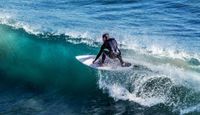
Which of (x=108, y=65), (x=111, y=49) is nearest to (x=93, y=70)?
(x=108, y=65)

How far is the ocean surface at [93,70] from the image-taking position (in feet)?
68.8

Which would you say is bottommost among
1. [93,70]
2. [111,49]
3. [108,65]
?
[93,70]

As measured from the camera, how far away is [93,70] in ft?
77.4

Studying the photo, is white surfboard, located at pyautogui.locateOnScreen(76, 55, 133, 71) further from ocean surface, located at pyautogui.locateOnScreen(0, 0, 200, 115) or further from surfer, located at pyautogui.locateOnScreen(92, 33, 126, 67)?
ocean surface, located at pyautogui.locateOnScreen(0, 0, 200, 115)

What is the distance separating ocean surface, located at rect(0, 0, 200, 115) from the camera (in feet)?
68.8

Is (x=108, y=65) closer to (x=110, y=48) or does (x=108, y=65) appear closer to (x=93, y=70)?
(x=110, y=48)

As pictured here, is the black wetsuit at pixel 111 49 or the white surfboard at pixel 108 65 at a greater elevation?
the black wetsuit at pixel 111 49

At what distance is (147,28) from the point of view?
3259cm

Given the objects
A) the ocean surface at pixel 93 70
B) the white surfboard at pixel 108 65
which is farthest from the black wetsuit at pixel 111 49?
the ocean surface at pixel 93 70

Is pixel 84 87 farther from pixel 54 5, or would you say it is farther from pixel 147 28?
pixel 54 5

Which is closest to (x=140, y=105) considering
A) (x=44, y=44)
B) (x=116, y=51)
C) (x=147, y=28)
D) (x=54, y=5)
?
(x=116, y=51)

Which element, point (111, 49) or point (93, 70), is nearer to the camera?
point (111, 49)

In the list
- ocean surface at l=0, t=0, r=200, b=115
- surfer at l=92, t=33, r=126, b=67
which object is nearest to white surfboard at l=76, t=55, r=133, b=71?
surfer at l=92, t=33, r=126, b=67

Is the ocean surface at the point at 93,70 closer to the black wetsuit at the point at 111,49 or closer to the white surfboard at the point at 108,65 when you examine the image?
the white surfboard at the point at 108,65
